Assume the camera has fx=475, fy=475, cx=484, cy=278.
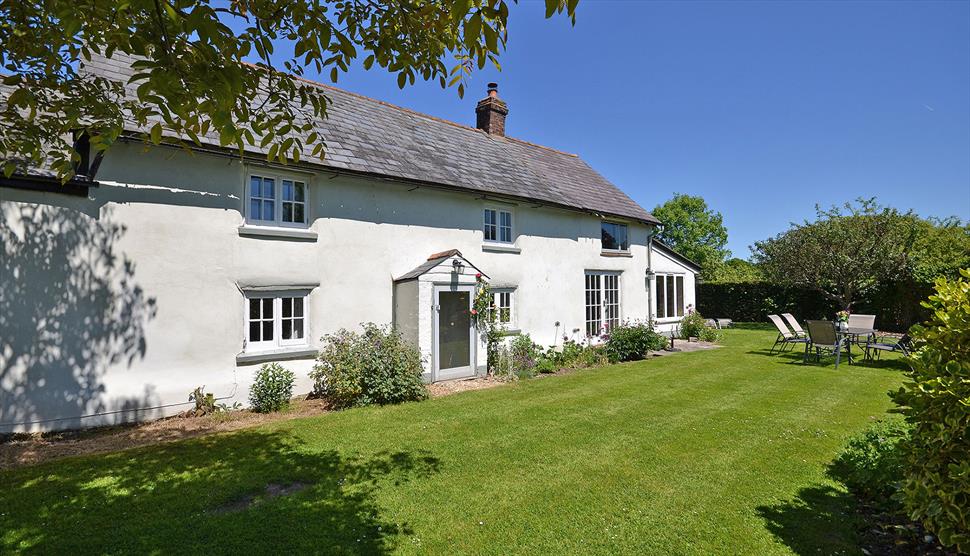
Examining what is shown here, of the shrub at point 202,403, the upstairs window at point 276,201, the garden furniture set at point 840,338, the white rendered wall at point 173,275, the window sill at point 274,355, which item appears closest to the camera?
the white rendered wall at point 173,275

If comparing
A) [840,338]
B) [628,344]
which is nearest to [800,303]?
[840,338]

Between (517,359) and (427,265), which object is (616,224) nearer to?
(517,359)

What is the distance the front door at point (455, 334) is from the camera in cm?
1206

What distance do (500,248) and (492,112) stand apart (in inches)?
301

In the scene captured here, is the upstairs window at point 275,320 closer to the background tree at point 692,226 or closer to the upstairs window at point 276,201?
the upstairs window at point 276,201

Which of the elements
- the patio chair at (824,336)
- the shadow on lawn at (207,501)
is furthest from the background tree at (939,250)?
the shadow on lawn at (207,501)

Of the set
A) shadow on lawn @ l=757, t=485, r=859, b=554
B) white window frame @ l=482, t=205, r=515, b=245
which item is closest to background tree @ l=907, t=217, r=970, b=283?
shadow on lawn @ l=757, t=485, r=859, b=554

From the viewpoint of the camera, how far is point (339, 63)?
3.88 metres

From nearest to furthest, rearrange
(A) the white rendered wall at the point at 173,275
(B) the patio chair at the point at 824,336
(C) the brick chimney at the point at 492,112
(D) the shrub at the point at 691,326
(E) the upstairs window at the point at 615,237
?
(A) the white rendered wall at the point at 173,275, (B) the patio chair at the point at 824,336, (E) the upstairs window at the point at 615,237, (C) the brick chimney at the point at 492,112, (D) the shrub at the point at 691,326

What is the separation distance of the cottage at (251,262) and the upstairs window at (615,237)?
7.92 ft

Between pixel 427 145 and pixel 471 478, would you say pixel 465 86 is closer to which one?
pixel 471 478

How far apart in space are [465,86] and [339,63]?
1055mm

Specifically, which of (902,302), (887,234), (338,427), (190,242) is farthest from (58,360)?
(902,302)

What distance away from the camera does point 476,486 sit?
5.52 meters
